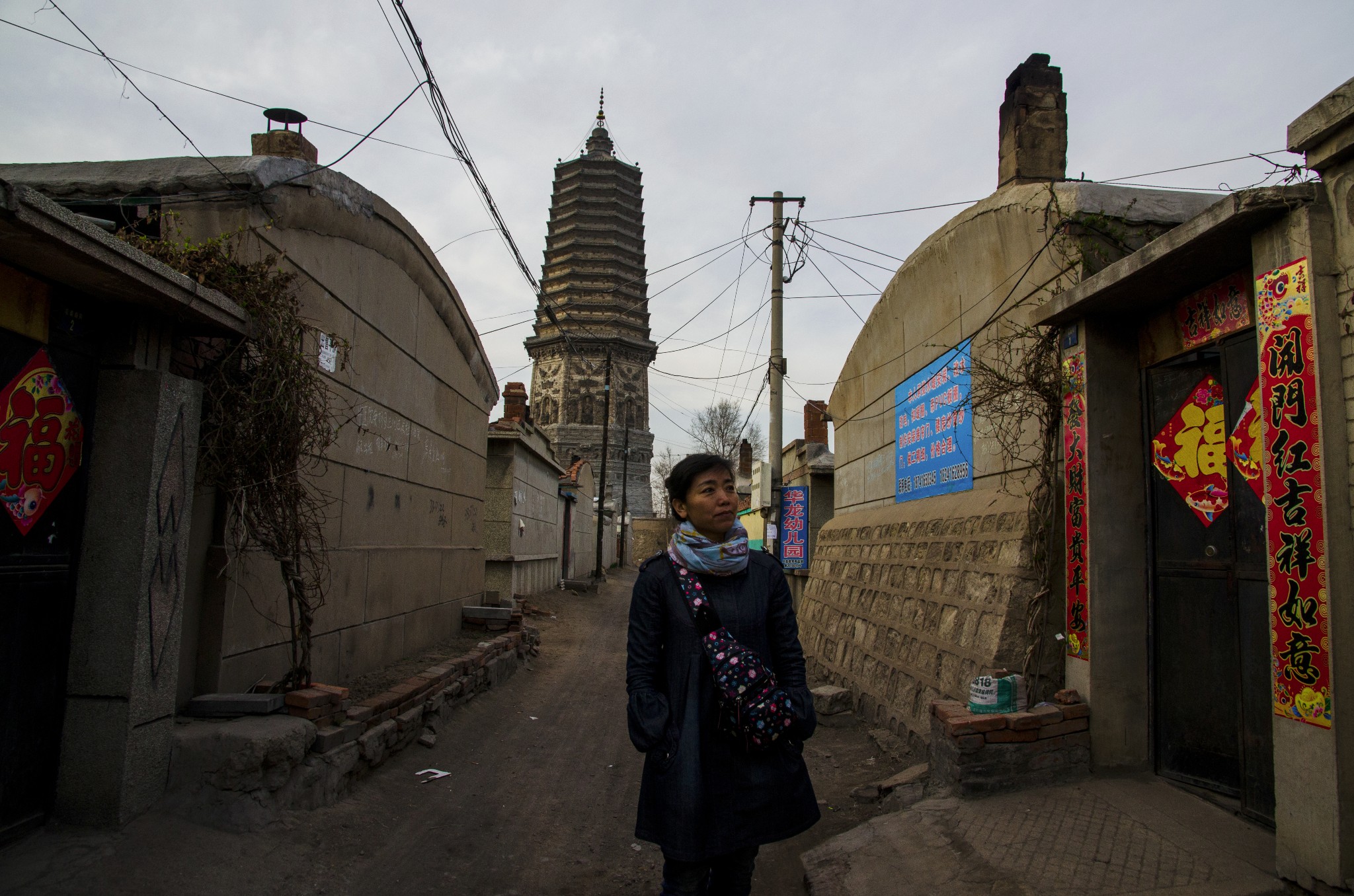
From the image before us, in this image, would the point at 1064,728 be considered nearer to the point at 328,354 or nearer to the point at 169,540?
the point at 169,540

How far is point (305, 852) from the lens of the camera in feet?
12.6

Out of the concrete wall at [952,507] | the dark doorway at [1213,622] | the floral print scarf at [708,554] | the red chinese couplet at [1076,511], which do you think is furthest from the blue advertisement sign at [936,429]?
the floral print scarf at [708,554]

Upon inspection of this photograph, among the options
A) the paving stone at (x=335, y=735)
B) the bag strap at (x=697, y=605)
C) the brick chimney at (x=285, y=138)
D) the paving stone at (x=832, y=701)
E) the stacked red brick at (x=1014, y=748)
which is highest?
the brick chimney at (x=285, y=138)

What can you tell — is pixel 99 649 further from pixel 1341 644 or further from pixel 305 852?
pixel 1341 644

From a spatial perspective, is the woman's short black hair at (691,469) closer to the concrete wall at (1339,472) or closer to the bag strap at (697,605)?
the bag strap at (697,605)

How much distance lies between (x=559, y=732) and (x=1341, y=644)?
5548mm

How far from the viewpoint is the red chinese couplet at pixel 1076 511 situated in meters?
4.35

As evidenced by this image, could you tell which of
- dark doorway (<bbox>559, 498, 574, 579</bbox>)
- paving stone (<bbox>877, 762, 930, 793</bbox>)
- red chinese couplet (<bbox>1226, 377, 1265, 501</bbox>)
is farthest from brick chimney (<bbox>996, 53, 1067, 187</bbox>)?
dark doorway (<bbox>559, 498, 574, 579</bbox>)

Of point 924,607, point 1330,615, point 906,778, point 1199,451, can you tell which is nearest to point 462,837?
point 906,778

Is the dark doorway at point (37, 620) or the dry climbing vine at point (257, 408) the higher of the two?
the dry climbing vine at point (257, 408)

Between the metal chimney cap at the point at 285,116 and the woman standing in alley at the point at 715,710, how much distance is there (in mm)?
5377

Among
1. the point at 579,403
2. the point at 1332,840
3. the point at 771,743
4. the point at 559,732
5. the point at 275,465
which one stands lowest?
the point at 559,732

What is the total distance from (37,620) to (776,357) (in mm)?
10221

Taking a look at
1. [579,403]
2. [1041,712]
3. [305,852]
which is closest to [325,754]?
[305,852]
